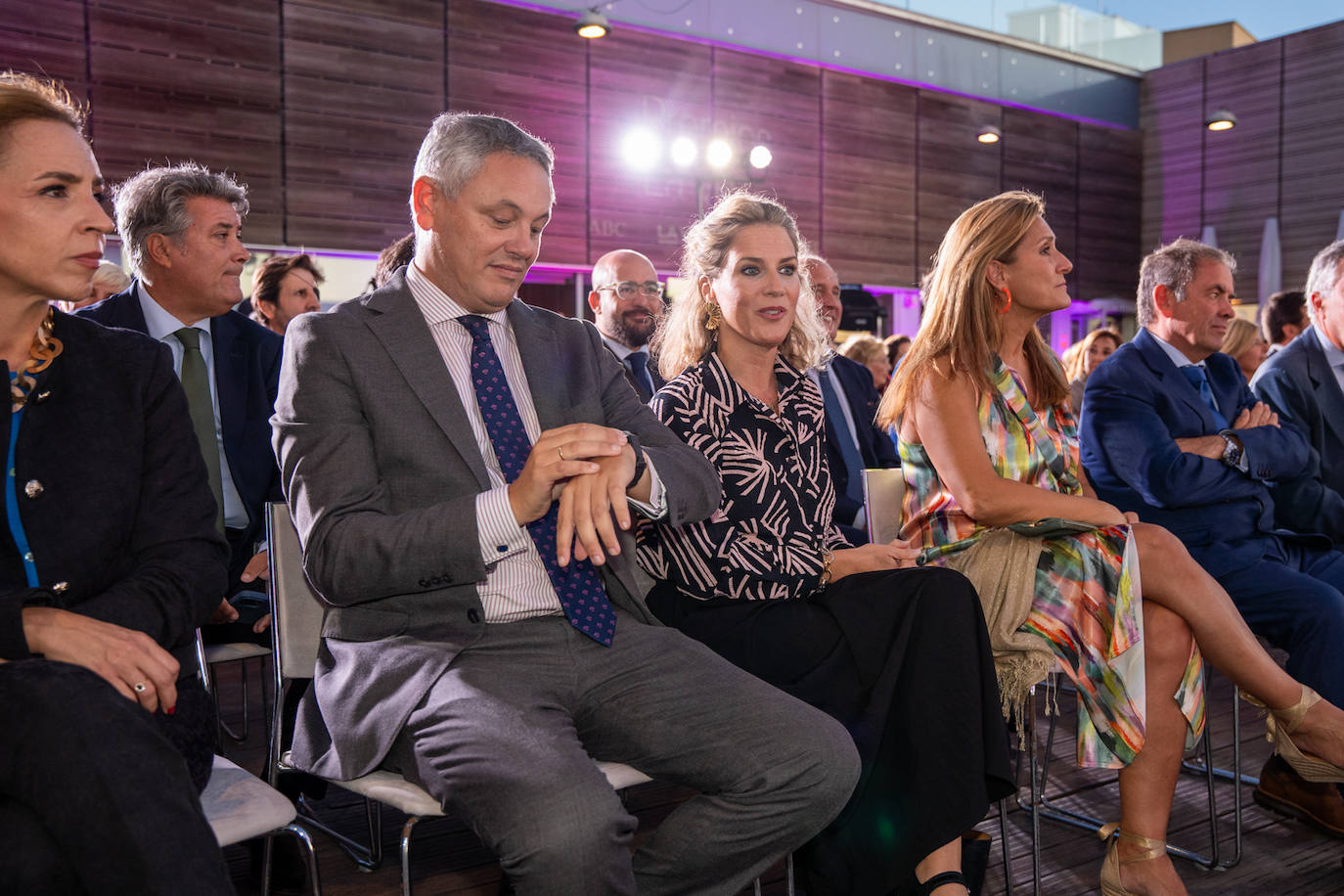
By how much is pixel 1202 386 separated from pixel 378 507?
2408mm

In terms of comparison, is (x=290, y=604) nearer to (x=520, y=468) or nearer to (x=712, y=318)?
(x=520, y=468)

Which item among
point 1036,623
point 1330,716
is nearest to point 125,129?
point 1036,623

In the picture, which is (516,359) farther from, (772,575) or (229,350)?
(229,350)

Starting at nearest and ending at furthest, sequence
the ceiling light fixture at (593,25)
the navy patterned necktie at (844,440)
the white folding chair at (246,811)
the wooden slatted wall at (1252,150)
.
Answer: the white folding chair at (246,811) → the navy patterned necktie at (844,440) → the ceiling light fixture at (593,25) → the wooden slatted wall at (1252,150)

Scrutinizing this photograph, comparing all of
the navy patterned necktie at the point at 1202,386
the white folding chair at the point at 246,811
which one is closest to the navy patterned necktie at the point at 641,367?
the navy patterned necktie at the point at 1202,386

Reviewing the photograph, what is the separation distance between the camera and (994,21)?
1047 cm

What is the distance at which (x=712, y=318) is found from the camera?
236cm

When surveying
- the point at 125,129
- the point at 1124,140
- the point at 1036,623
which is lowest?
the point at 1036,623

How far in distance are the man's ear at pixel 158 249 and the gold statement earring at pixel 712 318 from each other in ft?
4.58

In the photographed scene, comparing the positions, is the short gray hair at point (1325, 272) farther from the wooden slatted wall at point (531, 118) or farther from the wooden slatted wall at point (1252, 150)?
the wooden slatted wall at point (1252, 150)

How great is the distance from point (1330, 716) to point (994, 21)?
965cm

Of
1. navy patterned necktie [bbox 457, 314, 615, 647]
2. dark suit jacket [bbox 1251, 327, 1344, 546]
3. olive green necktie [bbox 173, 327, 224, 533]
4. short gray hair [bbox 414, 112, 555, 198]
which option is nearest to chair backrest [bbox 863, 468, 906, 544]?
navy patterned necktie [bbox 457, 314, 615, 647]

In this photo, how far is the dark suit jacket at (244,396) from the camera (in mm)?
2598

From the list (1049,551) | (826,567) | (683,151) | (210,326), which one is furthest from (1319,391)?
(683,151)
